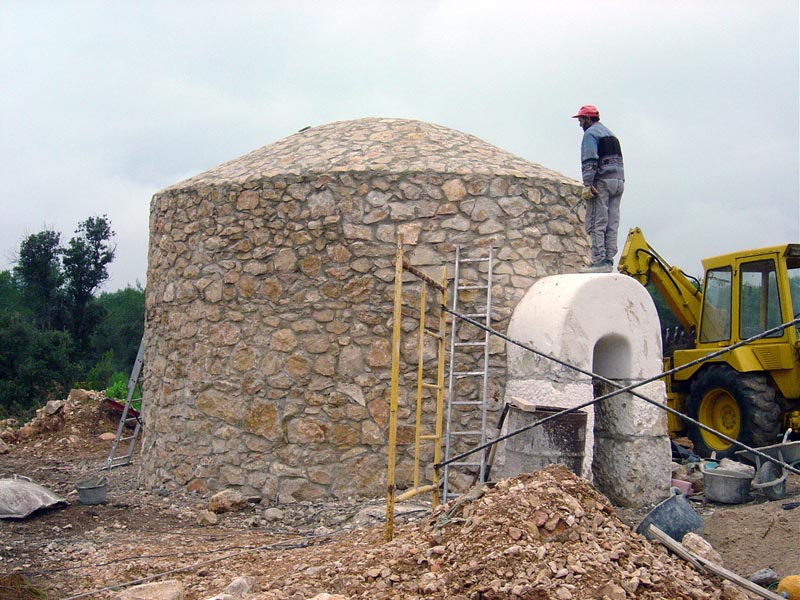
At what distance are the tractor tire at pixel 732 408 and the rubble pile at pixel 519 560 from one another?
508 centimetres

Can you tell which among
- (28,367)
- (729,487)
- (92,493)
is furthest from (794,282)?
(28,367)

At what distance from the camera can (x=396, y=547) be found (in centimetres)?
504

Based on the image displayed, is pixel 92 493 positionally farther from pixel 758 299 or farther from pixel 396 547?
pixel 758 299

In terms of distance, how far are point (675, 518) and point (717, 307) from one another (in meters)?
5.31

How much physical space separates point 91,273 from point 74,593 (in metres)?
23.4

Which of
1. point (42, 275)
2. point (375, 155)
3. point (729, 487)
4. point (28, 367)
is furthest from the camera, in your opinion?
point (42, 275)

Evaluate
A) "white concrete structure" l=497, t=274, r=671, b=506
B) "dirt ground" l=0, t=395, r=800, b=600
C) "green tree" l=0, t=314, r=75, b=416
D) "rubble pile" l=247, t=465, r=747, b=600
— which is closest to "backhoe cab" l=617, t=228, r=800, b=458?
"dirt ground" l=0, t=395, r=800, b=600

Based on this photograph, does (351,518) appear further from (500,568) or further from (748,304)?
(748,304)

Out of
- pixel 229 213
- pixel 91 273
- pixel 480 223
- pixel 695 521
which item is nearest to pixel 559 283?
pixel 480 223

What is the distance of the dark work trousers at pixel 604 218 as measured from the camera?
8258mm

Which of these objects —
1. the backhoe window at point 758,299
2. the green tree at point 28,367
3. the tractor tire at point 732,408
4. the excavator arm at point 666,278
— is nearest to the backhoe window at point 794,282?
the backhoe window at point 758,299

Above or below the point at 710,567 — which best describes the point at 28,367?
above

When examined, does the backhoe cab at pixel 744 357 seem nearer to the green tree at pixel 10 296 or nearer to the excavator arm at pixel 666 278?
the excavator arm at pixel 666 278

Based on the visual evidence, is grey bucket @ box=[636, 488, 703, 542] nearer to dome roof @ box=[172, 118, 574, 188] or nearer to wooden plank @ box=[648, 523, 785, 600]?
Result: wooden plank @ box=[648, 523, 785, 600]
